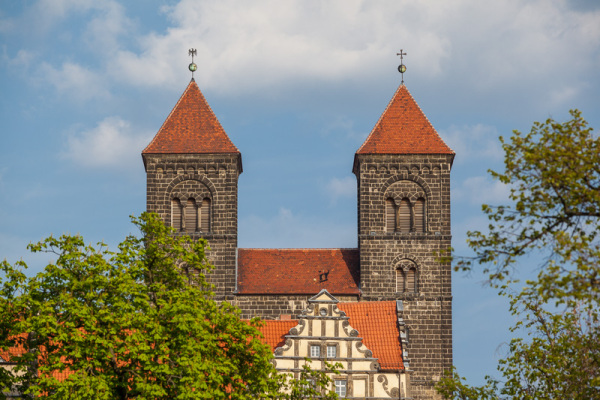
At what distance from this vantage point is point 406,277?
2229 inches

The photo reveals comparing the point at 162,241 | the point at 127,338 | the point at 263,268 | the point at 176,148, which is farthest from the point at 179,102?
the point at 127,338

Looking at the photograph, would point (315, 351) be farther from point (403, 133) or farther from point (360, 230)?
point (403, 133)

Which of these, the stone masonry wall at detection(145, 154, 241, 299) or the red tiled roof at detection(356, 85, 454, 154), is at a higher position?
the red tiled roof at detection(356, 85, 454, 154)

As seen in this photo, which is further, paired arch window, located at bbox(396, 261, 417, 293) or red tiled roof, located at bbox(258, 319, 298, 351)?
paired arch window, located at bbox(396, 261, 417, 293)

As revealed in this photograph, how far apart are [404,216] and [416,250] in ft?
6.32

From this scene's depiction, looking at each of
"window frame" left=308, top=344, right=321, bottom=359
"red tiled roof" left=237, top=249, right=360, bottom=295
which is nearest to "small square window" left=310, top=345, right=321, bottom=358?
"window frame" left=308, top=344, right=321, bottom=359

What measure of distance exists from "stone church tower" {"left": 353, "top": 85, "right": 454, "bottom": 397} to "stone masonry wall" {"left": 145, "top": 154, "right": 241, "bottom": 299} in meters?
6.52

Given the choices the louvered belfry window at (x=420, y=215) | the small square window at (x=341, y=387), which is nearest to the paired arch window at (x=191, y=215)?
the louvered belfry window at (x=420, y=215)

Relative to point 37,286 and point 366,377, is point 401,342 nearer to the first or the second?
point 366,377

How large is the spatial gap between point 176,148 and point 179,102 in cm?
341

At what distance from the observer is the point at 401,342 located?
4956cm

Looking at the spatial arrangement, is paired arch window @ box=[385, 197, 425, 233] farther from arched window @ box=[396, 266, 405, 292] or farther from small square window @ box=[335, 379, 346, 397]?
small square window @ box=[335, 379, 346, 397]

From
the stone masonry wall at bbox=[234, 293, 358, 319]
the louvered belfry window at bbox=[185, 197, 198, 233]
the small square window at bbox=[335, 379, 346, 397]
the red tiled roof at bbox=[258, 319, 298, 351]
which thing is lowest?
the small square window at bbox=[335, 379, 346, 397]

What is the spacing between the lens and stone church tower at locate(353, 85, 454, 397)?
5578cm
